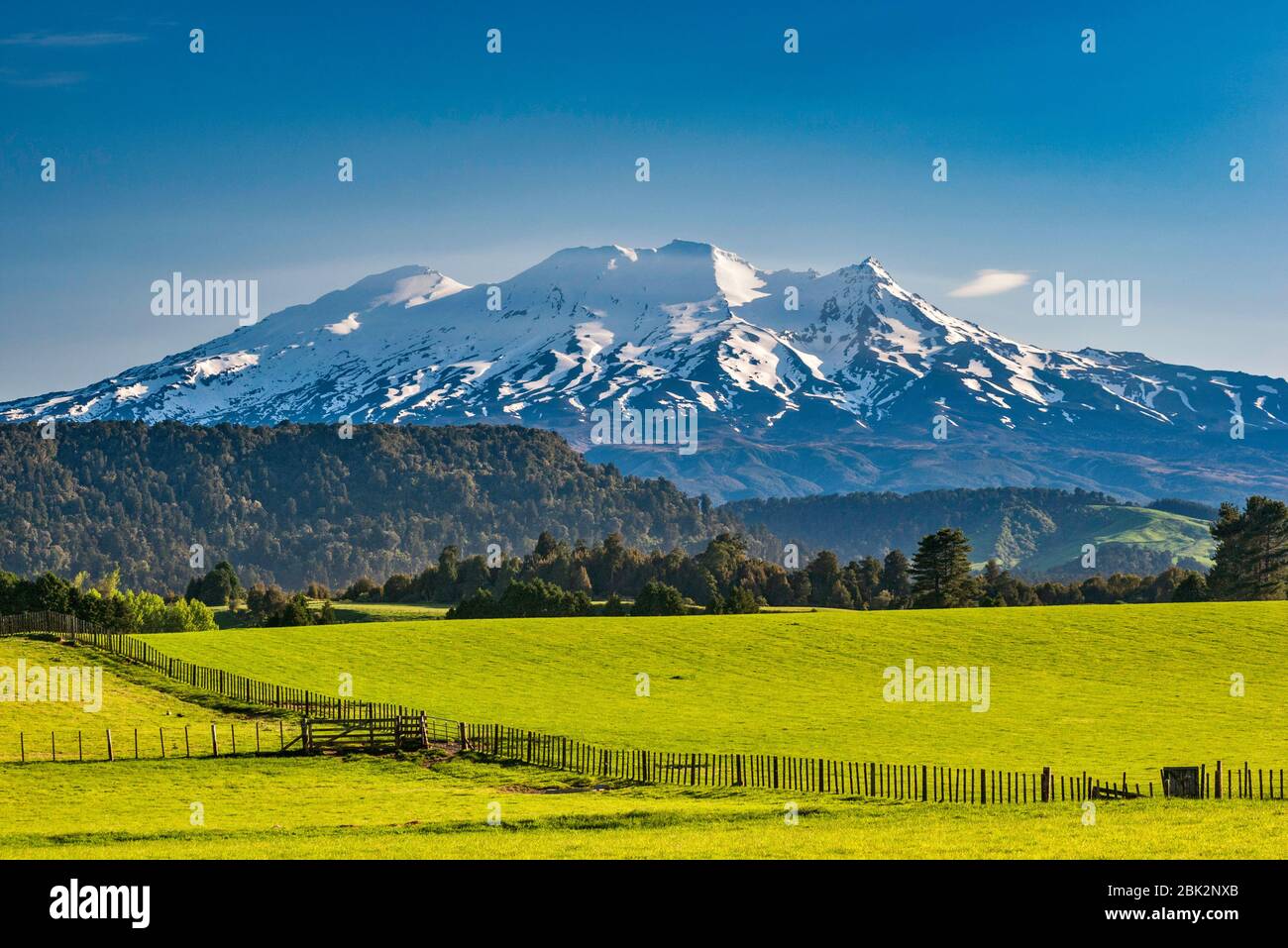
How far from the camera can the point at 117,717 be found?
74312mm

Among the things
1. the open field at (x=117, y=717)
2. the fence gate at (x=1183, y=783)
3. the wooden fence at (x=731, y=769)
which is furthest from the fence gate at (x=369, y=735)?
the fence gate at (x=1183, y=783)

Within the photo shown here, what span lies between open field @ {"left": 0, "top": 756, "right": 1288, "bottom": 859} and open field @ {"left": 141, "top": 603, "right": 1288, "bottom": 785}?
579 inches

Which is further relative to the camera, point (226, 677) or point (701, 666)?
point (701, 666)

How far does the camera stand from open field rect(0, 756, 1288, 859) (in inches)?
1254

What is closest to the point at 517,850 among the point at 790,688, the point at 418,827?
the point at 418,827

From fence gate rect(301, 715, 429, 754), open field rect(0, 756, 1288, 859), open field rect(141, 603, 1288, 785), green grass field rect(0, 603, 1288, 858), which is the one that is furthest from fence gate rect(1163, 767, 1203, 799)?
fence gate rect(301, 715, 429, 754)

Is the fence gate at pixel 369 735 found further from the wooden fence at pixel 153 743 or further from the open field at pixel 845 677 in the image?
the open field at pixel 845 677

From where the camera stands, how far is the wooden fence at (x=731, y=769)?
4728 cm

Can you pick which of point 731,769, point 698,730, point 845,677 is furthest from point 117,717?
point 845,677

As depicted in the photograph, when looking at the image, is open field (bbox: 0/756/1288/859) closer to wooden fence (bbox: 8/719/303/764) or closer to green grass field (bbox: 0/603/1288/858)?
green grass field (bbox: 0/603/1288/858)

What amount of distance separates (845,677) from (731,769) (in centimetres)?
3655
